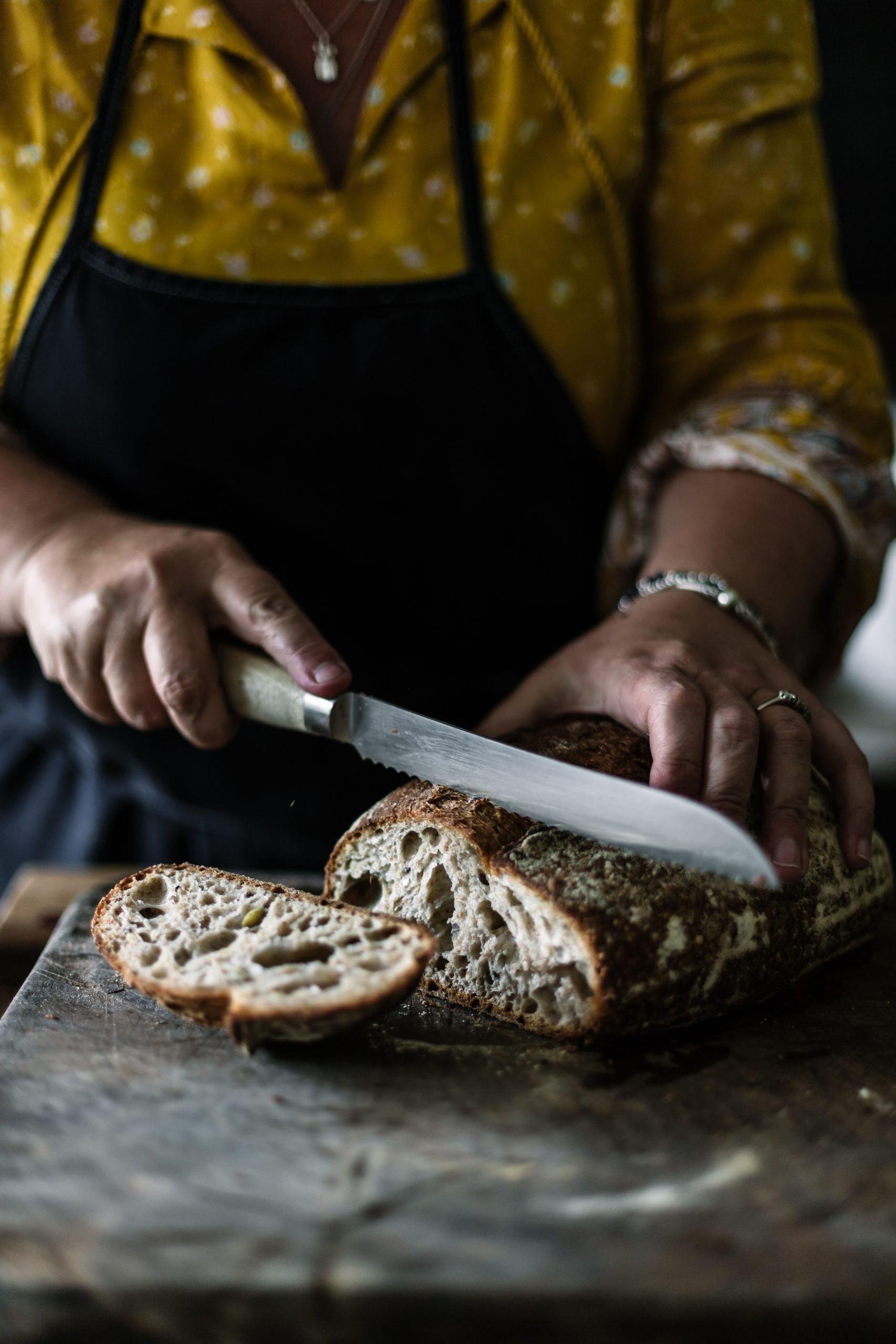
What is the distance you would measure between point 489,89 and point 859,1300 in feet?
5.88

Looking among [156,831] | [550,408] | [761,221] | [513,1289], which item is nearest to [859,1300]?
[513,1289]

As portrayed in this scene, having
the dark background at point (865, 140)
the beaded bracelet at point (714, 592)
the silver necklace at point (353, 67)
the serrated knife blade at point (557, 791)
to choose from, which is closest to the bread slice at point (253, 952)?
the serrated knife blade at point (557, 791)

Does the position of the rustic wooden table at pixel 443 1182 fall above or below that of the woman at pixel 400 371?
below

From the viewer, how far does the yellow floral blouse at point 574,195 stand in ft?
5.77

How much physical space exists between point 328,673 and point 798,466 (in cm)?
92

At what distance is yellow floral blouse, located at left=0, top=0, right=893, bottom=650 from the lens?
5.77ft

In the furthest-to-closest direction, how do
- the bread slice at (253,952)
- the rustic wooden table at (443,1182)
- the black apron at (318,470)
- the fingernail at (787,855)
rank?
1. the black apron at (318,470)
2. the fingernail at (787,855)
3. the bread slice at (253,952)
4. the rustic wooden table at (443,1182)

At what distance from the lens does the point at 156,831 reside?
2184 millimetres

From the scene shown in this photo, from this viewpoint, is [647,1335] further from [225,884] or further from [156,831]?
[156,831]

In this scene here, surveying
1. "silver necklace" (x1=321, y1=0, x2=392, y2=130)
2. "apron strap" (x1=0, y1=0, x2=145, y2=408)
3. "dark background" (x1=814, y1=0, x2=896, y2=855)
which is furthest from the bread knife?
"dark background" (x1=814, y1=0, x2=896, y2=855)

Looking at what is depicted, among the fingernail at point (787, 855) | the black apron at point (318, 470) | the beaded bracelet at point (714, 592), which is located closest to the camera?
the fingernail at point (787, 855)

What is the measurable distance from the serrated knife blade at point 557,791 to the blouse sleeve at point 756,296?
78 cm

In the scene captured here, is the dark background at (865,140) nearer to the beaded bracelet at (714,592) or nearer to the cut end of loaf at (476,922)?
the beaded bracelet at (714,592)


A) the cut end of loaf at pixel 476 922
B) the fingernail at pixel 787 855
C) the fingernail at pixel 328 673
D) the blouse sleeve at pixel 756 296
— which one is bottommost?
the cut end of loaf at pixel 476 922
